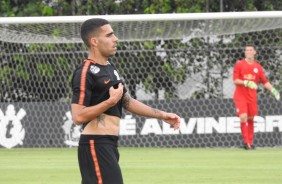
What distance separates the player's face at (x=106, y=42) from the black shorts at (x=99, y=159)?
65 centimetres

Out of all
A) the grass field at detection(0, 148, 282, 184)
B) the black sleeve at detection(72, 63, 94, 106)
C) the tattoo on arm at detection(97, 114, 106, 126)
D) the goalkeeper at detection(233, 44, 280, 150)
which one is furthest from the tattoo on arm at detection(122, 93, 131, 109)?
the goalkeeper at detection(233, 44, 280, 150)

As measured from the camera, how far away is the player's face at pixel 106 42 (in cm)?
653

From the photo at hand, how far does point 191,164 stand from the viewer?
44.1 feet

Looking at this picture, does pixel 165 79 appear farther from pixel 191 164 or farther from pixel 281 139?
pixel 191 164

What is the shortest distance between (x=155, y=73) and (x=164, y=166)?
7.01 metres

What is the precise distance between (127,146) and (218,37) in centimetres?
344

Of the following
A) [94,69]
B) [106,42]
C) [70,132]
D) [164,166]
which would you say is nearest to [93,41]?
[106,42]

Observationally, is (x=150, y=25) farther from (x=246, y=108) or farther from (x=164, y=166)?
(x=164, y=166)

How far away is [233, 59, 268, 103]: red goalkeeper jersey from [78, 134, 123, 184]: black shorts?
10.8 m

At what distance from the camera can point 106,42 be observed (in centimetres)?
655

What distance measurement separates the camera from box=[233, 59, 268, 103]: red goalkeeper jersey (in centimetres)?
1697

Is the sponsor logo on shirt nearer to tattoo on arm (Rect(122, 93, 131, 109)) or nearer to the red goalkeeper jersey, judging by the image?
the red goalkeeper jersey

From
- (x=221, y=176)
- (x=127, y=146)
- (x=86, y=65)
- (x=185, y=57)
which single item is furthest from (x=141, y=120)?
(x=86, y=65)

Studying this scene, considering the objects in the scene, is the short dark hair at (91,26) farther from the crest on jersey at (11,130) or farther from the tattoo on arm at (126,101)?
the crest on jersey at (11,130)
